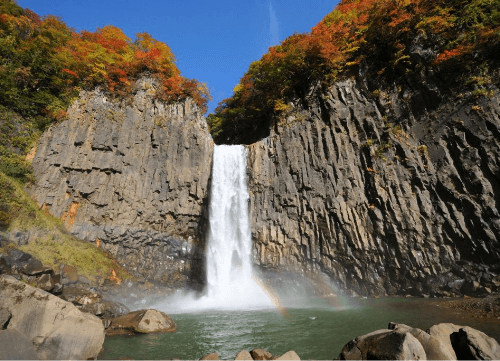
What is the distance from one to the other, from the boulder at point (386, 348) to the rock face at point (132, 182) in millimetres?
14411

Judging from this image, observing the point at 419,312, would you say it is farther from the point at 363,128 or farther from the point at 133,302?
the point at 133,302

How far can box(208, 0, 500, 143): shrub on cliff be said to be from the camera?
16.2 metres

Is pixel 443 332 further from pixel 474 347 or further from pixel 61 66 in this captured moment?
pixel 61 66

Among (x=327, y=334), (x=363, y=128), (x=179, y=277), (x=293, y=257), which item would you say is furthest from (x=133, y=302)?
(x=363, y=128)

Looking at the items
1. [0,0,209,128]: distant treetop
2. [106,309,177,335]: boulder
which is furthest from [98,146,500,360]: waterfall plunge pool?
[0,0,209,128]: distant treetop

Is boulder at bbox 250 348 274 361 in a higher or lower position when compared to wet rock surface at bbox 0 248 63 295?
lower

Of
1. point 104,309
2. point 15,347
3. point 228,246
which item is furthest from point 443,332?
point 228,246

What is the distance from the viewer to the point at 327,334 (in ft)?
29.7

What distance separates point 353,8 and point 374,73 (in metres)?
8.47

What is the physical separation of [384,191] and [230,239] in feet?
35.9

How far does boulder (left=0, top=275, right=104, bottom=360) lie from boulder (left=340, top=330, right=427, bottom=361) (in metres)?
6.58

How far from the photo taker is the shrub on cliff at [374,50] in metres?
16.2

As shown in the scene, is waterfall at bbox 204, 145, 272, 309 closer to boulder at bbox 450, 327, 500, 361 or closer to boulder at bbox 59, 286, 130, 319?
boulder at bbox 59, 286, 130, 319

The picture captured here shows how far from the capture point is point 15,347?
5.67 meters
